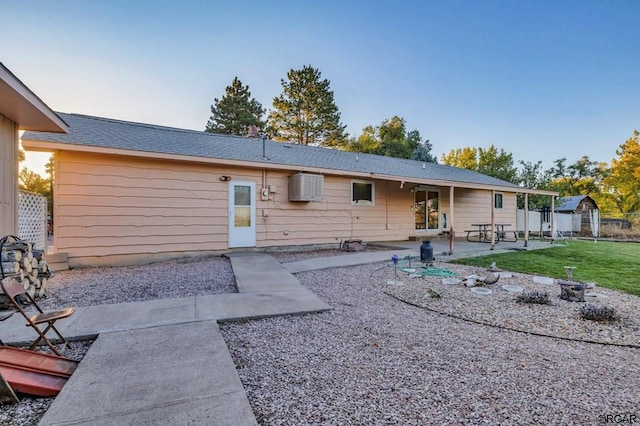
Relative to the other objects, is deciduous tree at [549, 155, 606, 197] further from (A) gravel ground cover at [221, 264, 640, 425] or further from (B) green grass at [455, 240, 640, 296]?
(A) gravel ground cover at [221, 264, 640, 425]

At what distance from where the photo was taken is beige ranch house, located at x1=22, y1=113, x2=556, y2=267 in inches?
258

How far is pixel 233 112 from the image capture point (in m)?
27.2

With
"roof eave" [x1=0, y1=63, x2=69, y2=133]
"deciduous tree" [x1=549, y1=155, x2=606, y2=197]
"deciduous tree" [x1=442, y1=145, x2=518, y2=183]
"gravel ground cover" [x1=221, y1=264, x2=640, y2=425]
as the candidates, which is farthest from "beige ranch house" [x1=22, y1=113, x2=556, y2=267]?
"deciduous tree" [x1=549, y1=155, x2=606, y2=197]

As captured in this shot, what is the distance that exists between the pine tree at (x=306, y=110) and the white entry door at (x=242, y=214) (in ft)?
65.3

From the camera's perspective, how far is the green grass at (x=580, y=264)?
594cm

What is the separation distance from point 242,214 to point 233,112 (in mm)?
21661

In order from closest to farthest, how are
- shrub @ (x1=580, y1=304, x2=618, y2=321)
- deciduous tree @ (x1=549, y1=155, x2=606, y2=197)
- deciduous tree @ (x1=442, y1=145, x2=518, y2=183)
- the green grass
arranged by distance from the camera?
shrub @ (x1=580, y1=304, x2=618, y2=321), the green grass, deciduous tree @ (x1=442, y1=145, x2=518, y2=183), deciduous tree @ (x1=549, y1=155, x2=606, y2=197)

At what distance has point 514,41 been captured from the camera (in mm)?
10797

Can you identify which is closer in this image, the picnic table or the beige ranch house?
the beige ranch house

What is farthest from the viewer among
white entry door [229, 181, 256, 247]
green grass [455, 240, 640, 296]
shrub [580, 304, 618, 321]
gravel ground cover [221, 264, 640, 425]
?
white entry door [229, 181, 256, 247]

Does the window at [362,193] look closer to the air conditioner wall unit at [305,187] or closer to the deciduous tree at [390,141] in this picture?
the air conditioner wall unit at [305,187]

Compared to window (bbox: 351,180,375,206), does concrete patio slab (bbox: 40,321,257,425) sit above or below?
below

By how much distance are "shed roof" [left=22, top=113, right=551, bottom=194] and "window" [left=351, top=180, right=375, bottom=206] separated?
47cm

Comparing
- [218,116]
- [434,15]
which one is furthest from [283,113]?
[434,15]
